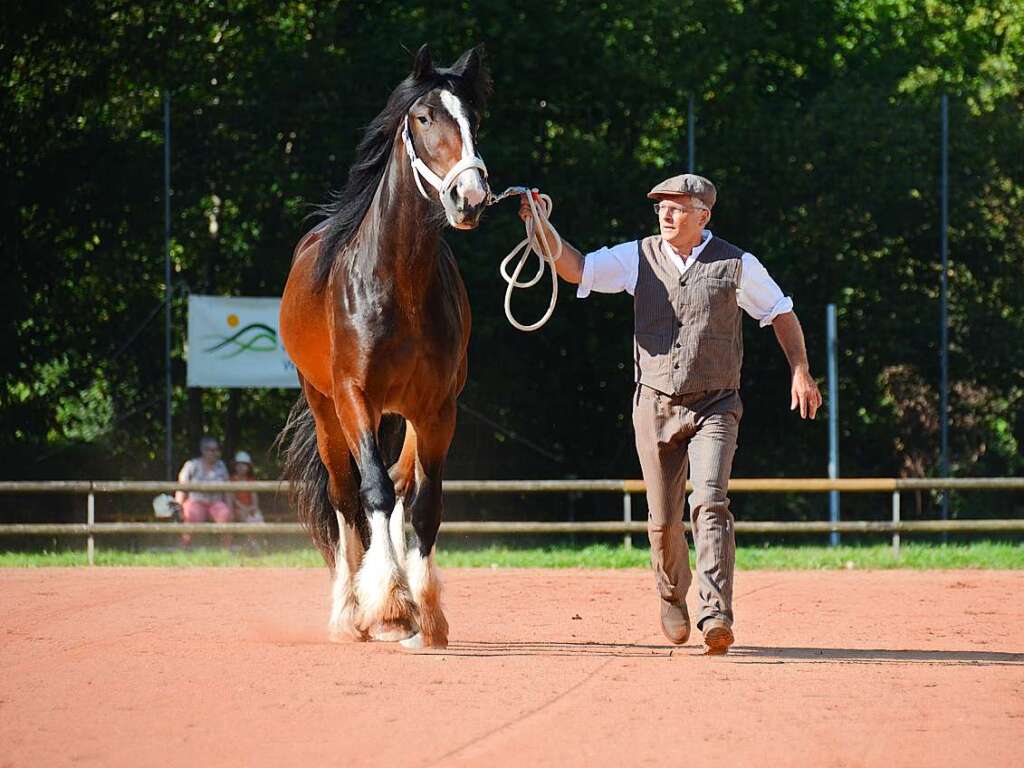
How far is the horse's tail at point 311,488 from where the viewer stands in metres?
9.22

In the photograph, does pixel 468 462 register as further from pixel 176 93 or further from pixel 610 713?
pixel 610 713

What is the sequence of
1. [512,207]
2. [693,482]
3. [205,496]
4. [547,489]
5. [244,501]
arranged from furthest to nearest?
1. [512,207]
2. [244,501]
3. [205,496]
4. [547,489]
5. [693,482]

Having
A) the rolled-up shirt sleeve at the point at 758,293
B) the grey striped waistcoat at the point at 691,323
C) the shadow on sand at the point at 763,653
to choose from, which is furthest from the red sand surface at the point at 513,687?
the rolled-up shirt sleeve at the point at 758,293

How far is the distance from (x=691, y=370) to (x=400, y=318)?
156 centimetres

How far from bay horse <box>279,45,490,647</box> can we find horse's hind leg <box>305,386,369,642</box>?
12mm

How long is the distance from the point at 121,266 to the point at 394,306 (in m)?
12.5

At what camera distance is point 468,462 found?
63.1ft

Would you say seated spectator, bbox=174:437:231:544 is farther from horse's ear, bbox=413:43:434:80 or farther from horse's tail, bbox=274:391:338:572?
horse's ear, bbox=413:43:434:80

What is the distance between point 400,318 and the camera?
7.64 metres

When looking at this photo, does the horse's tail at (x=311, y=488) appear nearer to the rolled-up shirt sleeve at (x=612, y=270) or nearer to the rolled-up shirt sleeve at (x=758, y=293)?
the rolled-up shirt sleeve at (x=612, y=270)

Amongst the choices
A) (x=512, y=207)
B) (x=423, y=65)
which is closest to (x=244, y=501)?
(x=512, y=207)

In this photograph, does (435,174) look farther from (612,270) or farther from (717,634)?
(717,634)

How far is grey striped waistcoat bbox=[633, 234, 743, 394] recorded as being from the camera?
275 inches

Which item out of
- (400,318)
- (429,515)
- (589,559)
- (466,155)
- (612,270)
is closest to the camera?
(466,155)
